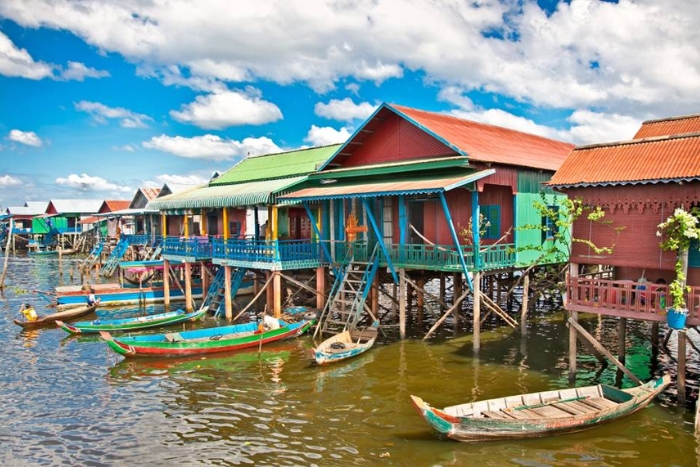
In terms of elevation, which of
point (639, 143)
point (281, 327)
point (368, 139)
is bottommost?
point (281, 327)

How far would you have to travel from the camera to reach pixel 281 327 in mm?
21312

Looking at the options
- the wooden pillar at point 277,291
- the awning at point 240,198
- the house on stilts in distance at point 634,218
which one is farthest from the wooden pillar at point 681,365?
the awning at point 240,198

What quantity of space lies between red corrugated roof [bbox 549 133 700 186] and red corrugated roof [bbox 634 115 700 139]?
21.0ft

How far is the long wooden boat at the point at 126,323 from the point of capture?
23.0 m

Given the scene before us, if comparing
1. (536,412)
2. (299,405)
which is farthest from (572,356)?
(299,405)

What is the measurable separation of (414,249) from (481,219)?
8.98 feet

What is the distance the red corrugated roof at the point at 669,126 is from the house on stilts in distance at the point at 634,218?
686cm

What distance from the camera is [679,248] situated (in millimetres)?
13680

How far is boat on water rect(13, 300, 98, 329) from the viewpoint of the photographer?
2483cm

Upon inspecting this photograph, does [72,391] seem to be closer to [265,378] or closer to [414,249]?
[265,378]

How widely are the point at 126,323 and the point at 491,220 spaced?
51.8 ft

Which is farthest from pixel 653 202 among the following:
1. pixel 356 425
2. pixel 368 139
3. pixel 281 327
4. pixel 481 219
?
pixel 281 327

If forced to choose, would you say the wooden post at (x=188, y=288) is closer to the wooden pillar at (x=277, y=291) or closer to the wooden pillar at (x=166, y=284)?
the wooden pillar at (x=166, y=284)

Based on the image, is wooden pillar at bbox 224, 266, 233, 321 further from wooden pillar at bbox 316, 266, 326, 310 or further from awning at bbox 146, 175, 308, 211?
A: wooden pillar at bbox 316, 266, 326, 310
